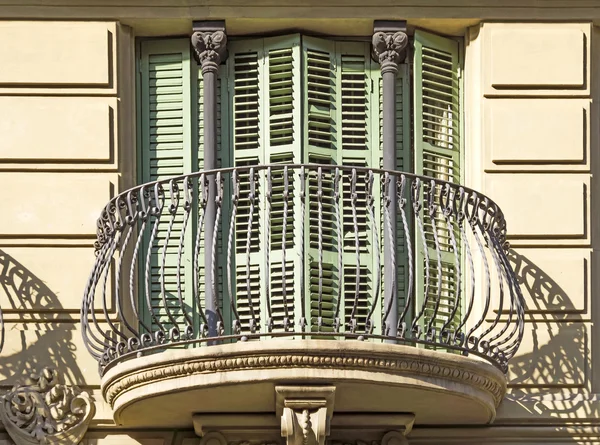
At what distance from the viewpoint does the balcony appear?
16.8m

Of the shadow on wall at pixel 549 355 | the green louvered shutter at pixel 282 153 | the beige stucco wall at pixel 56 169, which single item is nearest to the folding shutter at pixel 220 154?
the green louvered shutter at pixel 282 153

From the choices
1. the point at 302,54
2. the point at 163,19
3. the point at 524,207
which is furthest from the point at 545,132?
the point at 163,19

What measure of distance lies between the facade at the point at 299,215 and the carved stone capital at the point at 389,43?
0.06 ft

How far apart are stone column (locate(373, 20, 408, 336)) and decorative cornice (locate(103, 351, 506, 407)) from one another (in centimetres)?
105

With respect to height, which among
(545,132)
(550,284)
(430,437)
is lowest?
(430,437)

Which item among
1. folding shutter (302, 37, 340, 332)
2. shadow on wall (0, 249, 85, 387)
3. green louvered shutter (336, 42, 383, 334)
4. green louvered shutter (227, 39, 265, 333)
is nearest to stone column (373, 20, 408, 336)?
green louvered shutter (336, 42, 383, 334)

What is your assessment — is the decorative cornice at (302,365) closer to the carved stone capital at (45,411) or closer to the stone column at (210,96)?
the carved stone capital at (45,411)

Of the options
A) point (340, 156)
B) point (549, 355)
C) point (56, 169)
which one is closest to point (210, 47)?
point (340, 156)

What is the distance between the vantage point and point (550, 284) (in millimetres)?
18219

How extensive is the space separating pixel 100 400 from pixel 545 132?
4.05 meters

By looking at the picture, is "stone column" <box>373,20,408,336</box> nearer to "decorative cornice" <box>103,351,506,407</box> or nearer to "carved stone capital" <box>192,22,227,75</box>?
"decorative cornice" <box>103,351,506,407</box>

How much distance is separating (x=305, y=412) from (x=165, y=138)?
2854 mm

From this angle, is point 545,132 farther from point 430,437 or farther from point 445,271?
point 430,437

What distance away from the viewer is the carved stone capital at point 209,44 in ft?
61.0
